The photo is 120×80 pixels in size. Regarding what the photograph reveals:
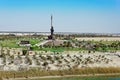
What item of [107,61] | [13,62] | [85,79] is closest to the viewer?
[85,79]

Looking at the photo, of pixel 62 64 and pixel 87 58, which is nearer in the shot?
pixel 62 64

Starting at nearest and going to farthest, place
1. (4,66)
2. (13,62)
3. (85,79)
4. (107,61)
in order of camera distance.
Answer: (85,79), (4,66), (13,62), (107,61)

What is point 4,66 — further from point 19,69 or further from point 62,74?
point 62,74

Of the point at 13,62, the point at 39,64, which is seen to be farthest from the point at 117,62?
the point at 13,62

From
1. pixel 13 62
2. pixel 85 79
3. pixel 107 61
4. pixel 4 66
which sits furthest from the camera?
pixel 107 61

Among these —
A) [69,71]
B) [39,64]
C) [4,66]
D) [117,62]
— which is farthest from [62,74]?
[117,62]

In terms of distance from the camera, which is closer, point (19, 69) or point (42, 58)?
point (19, 69)

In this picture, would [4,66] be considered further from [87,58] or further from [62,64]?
[87,58]

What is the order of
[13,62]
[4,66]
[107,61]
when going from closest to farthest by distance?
[4,66], [13,62], [107,61]
